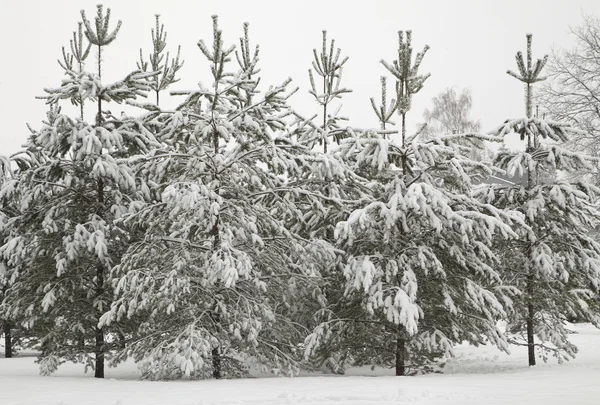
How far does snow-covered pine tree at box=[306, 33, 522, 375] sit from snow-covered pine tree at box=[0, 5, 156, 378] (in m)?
4.80

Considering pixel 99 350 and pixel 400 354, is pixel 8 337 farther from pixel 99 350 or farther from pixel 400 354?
pixel 400 354

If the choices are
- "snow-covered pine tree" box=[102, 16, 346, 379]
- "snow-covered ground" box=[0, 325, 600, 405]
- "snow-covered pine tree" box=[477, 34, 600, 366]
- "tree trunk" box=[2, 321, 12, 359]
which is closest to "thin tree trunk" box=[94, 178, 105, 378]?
"snow-covered pine tree" box=[102, 16, 346, 379]

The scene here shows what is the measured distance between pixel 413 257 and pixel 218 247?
3867mm

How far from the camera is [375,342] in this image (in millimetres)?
13180

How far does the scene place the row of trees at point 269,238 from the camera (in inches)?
459

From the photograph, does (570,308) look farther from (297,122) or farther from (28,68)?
(28,68)

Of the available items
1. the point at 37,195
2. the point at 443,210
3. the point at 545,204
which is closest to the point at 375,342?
the point at 443,210

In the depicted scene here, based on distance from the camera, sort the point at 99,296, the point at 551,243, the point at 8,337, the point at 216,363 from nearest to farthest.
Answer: the point at 216,363, the point at 99,296, the point at 551,243, the point at 8,337

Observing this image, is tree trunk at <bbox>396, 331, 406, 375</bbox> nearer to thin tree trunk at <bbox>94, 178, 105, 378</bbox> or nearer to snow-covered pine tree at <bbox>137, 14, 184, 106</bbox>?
thin tree trunk at <bbox>94, 178, 105, 378</bbox>

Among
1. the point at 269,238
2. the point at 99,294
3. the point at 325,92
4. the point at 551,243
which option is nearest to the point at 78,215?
the point at 99,294

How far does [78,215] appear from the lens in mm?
13891

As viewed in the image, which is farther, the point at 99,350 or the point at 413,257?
the point at 99,350

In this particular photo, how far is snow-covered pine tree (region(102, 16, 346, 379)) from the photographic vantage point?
37.2ft

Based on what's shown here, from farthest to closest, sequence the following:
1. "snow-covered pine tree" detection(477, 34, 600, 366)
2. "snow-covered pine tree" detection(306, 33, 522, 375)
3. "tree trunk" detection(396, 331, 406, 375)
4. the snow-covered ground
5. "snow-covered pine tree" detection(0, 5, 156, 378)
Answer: "snow-covered pine tree" detection(477, 34, 600, 366), "snow-covered pine tree" detection(0, 5, 156, 378), "tree trunk" detection(396, 331, 406, 375), "snow-covered pine tree" detection(306, 33, 522, 375), the snow-covered ground
